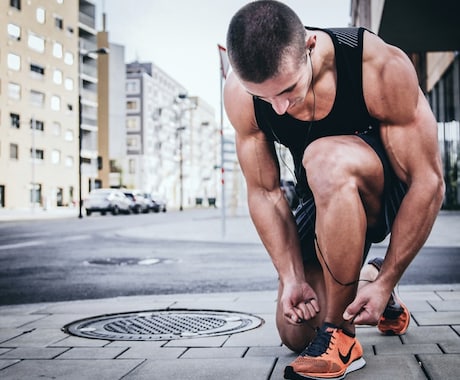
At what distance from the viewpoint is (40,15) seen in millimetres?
57375

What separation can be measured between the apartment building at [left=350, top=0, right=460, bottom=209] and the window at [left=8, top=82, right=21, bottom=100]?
33341mm

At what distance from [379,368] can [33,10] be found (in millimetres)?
58151

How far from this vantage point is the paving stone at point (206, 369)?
2614 millimetres

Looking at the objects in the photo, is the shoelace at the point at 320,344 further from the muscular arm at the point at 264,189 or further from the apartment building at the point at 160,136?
the apartment building at the point at 160,136

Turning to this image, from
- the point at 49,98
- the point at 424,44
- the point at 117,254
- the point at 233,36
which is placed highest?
the point at 49,98

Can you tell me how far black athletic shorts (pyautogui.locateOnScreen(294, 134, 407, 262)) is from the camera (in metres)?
2.76

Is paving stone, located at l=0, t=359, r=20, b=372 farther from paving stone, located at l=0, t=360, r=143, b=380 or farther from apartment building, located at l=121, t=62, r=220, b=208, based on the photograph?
apartment building, located at l=121, t=62, r=220, b=208

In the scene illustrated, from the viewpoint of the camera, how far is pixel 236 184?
26.8 m

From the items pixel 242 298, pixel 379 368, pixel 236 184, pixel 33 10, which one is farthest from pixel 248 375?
pixel 33 10

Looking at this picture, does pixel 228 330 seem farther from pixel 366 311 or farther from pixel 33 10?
pixel 33 10

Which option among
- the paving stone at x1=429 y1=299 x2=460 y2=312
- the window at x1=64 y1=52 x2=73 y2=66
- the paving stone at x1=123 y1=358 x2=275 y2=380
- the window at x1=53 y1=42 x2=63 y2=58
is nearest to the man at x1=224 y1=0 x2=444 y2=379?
the paving stone at x1=123 y1=358 x2=275 y2=380

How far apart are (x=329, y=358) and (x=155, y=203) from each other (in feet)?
145

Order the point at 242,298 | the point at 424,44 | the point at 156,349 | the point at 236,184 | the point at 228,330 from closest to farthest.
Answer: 1. the point at 156,349
2. the point at 228,330
3. the point at 242,298
4. the point at 424,44
5. the point at 236,184

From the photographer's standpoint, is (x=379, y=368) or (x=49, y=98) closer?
(x=379, y=368)
